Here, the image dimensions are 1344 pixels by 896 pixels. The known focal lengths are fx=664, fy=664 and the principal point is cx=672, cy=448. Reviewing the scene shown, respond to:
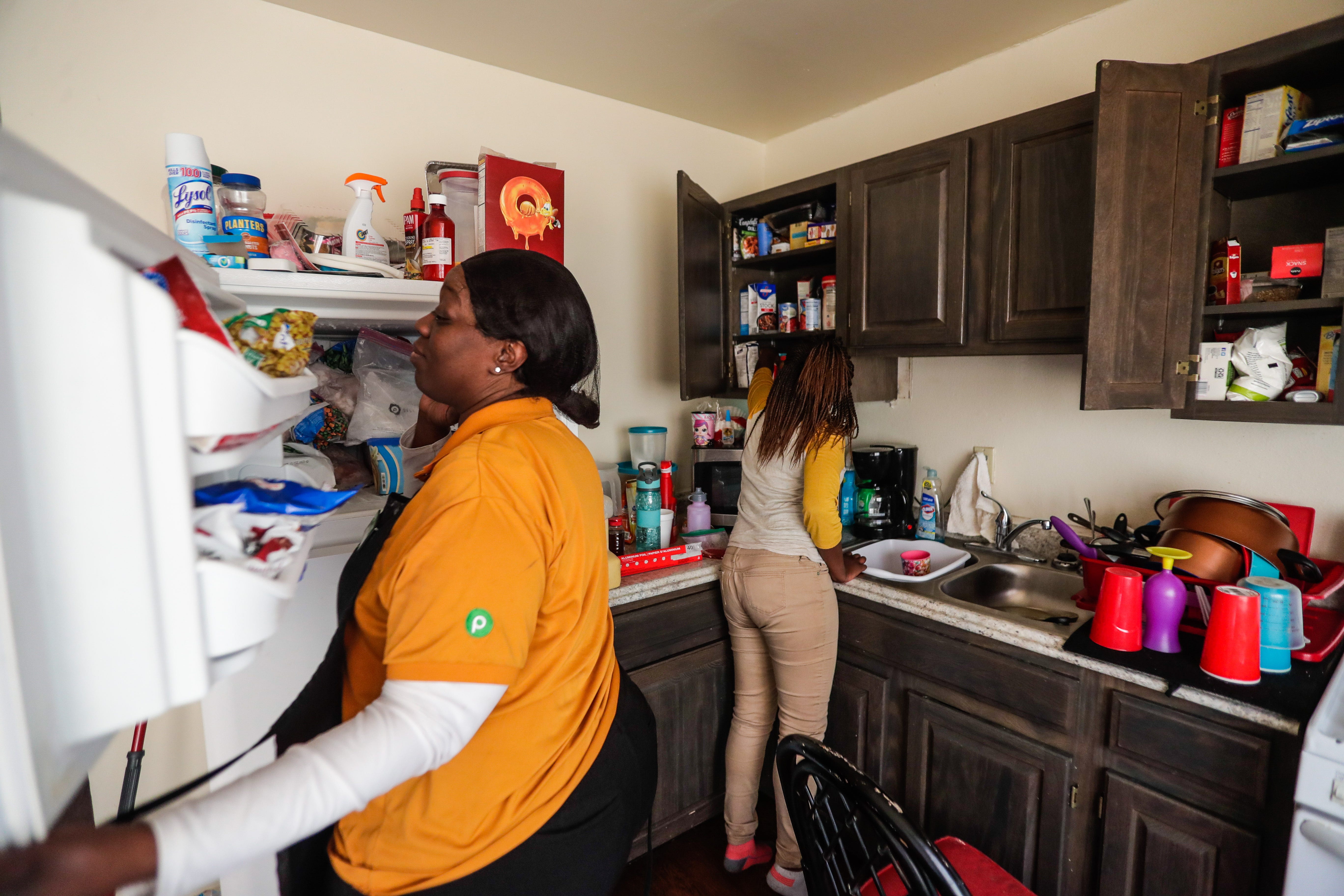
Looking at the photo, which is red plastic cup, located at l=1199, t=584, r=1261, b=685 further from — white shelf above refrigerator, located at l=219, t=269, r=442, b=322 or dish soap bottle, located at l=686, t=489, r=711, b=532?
white shelf above refrigerator, located at l=219, t=269, r=442, b=322

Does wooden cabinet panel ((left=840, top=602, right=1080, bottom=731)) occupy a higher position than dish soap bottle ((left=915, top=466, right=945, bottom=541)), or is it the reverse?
dish soap bottle ((left=915, top=466, right=945, bottom=541))

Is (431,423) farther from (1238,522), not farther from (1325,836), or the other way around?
(1238,522)

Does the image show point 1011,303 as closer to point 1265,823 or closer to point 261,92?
point 1265,823

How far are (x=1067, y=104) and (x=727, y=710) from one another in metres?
1.89

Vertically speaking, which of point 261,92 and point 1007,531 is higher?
point 261,92

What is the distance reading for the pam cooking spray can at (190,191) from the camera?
46.3 inches

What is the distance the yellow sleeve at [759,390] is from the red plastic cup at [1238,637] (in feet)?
3.58

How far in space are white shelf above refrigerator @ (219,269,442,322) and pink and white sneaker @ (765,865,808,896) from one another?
1718 millimetres

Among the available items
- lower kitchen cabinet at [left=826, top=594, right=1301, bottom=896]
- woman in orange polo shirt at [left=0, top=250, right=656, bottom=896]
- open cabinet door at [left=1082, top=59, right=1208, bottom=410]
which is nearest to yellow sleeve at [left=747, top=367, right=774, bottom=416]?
lower kitchen cabinet at [left=826, top=594, right=1301, bottom=896]

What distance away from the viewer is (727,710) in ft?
6.70

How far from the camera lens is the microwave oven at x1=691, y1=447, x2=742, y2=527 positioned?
7.55 feet

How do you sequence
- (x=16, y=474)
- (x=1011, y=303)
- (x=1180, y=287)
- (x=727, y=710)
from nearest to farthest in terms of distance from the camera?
(x=16, y=474) → (x=1180, y=287) → (x=1011, y=303) → (x=727, y=710)

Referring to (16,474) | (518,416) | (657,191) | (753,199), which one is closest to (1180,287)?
(753,199)

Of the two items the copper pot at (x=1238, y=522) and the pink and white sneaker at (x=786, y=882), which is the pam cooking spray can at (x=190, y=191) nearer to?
the pink and white sneaker at (x=786, y=882)
